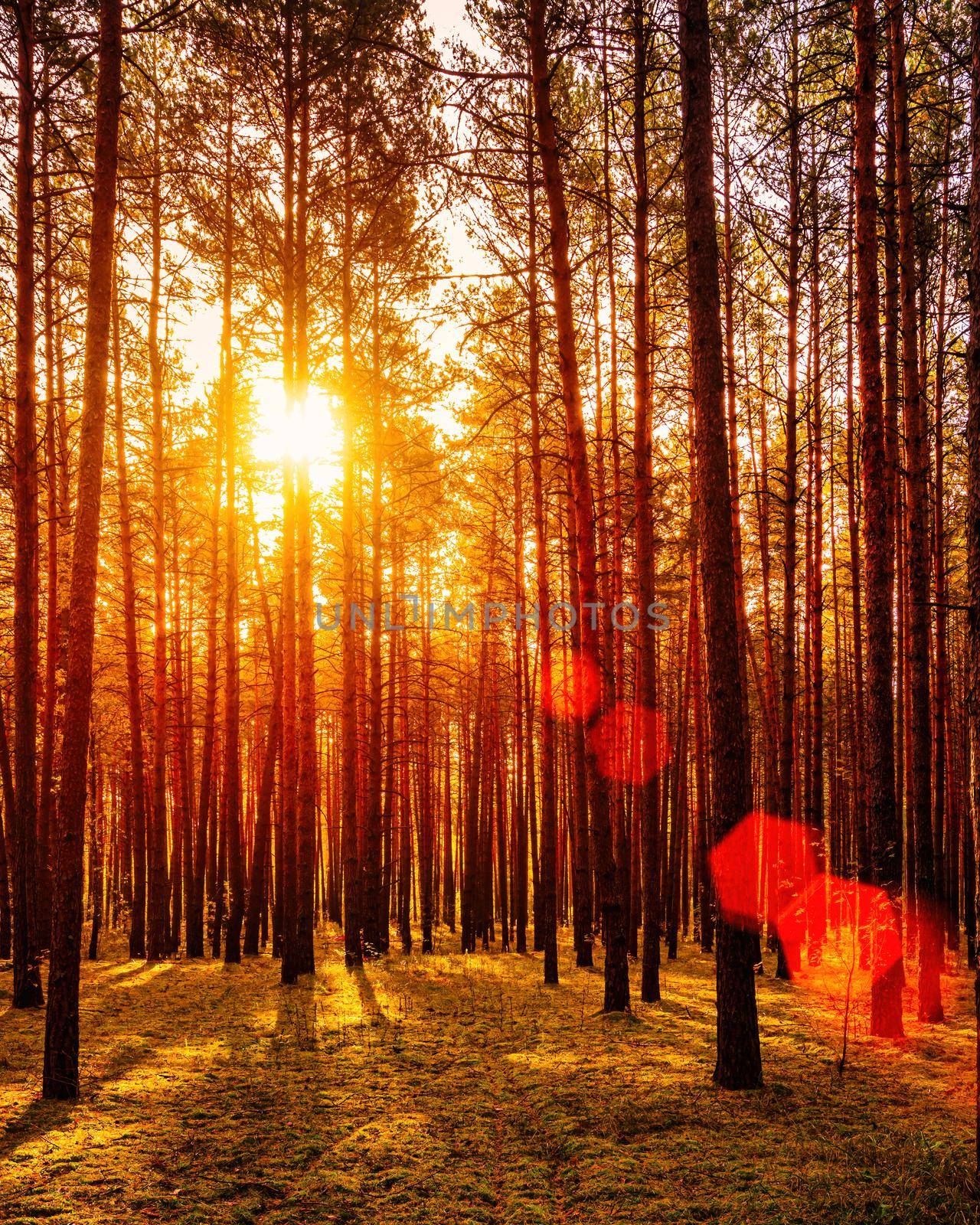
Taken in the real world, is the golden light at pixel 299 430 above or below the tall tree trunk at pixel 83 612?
above

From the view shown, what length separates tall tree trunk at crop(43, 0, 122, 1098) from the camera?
6.12 m

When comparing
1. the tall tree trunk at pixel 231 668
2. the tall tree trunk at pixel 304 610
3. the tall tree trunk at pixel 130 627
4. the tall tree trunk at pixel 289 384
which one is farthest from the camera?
the tall tree trunk at pixel 231 668

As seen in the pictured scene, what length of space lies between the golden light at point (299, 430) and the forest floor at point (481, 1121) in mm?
8407

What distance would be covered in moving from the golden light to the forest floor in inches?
331

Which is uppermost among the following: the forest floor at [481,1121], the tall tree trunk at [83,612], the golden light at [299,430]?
the golden light at [299,430]

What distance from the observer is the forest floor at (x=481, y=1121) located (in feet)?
14.6

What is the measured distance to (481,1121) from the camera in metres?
6.02

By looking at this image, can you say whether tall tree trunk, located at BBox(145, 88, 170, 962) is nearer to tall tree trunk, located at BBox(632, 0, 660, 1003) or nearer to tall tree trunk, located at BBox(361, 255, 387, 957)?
tall tree trunk, located at BBox(361, 255, 387, 957)

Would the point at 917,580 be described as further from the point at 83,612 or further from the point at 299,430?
the point at 299,430

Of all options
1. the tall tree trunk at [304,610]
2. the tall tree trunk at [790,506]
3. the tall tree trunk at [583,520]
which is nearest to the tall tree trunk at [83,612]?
the tall tree trunk at [583,520]

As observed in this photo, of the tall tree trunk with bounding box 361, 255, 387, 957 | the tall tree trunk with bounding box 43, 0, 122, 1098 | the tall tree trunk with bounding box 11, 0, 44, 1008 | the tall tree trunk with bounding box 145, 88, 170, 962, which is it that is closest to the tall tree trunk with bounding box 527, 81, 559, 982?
the tall tree trunk with bounding box 361, 255, 387, 957

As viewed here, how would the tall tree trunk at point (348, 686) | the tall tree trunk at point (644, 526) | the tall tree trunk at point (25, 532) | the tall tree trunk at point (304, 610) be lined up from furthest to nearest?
1. the tall tree trunk at point (348, 686)
2. the tall tree trunk at point (304, 610)
3. the tall tree trunk at point (644, 526)
4. the tall tree trunk at point (25, 532)

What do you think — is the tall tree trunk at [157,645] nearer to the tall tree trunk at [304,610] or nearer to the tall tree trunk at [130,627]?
the tall tree trunk at [130,627]

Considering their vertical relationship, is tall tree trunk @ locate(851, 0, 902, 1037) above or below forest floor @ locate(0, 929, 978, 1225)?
above
